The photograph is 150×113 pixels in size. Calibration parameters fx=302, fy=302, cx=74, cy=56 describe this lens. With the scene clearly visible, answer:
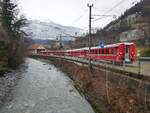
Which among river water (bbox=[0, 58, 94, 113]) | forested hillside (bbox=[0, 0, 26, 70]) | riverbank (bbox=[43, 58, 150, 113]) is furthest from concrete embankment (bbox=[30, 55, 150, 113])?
forested hillside (bbox=[0, 0, 26, 70])

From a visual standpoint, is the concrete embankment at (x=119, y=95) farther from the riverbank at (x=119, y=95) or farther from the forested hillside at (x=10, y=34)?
the forested hillside at (x=10, y=34)

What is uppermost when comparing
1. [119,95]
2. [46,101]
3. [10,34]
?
[10,34]

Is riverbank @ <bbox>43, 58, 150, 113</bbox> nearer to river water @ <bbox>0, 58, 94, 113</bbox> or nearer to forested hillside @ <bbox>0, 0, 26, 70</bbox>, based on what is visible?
river water @ <bbox>0, 58, 94, 113</bbox>

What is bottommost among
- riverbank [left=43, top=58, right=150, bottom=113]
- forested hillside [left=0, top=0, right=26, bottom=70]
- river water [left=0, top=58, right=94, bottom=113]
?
river water [left=0, top=58, right=94, bottom=113]

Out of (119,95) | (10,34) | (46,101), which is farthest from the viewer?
(10,34)

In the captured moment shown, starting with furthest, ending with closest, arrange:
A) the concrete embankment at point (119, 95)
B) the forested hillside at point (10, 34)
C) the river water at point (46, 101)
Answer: the forested hillside at point (10, 34), the river water at point (46, 101), the concrete embankment at point (119, 95)

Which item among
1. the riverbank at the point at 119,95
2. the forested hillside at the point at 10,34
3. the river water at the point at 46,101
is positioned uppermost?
the forested hillside at the point at 10,34

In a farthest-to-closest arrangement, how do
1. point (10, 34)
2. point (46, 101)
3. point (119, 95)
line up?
1. point (10, 34)
2. point (46, 101)
3. point (119, 95)

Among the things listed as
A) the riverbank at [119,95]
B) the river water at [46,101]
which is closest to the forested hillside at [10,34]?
the river water at [46,101]

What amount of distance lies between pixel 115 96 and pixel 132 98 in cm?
179

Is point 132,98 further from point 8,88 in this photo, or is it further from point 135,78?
point 8,88

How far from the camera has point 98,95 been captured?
22969mm

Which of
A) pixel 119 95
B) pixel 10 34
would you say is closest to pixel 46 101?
pixel 119 95

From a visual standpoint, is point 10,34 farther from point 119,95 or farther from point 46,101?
point 119,95
